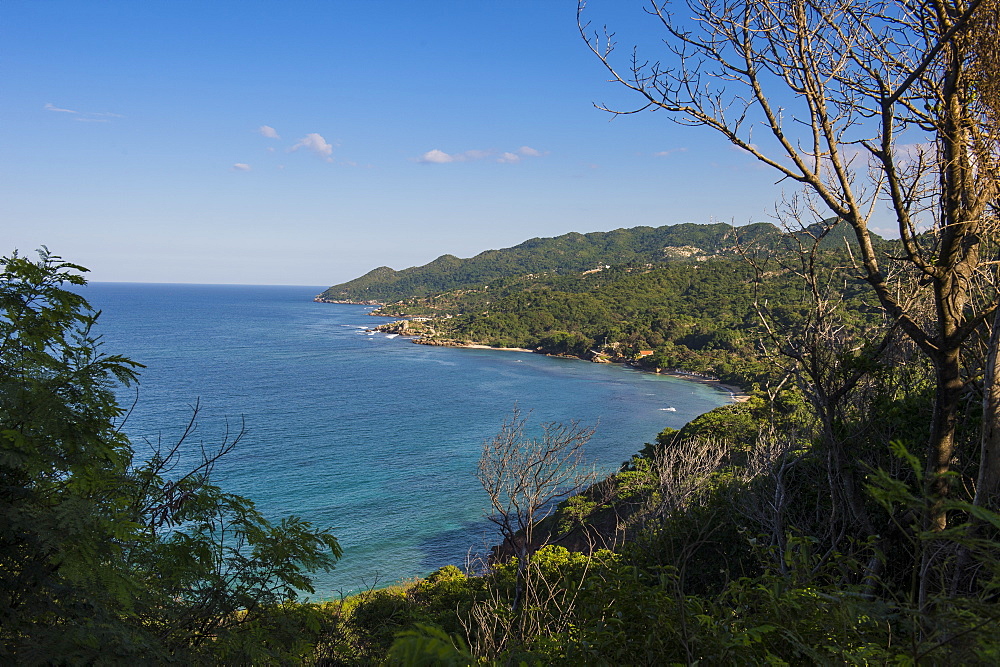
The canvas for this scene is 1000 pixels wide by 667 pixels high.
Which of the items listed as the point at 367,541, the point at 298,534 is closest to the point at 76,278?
the point at 298,534

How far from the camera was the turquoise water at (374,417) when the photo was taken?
930 inches

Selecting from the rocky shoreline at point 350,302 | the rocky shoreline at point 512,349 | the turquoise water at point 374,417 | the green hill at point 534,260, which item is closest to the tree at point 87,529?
the turquoise water at point 374,417

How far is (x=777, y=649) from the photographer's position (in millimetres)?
1654

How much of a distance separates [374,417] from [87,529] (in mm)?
38497

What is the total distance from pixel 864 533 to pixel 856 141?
2.47 metres

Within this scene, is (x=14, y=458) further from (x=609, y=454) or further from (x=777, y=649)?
(x=609, y=454)

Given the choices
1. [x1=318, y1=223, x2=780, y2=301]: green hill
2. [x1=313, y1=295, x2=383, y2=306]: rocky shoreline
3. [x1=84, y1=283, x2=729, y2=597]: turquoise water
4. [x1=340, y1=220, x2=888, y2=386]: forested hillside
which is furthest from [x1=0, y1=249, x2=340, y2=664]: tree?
[x1=313, y1=295, x2=383, y2=306]: rocky shoreline

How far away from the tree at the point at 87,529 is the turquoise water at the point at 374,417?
12.4 feet

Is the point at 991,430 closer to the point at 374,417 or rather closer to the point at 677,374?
the point at 374,417

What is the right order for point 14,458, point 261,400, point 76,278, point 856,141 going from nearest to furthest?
point 14,458, point 856,141, point 76,278, point 261,400

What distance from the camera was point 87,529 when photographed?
2.41 m

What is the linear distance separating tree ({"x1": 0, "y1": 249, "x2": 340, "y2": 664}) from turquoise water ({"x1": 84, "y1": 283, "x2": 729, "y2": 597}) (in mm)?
3794

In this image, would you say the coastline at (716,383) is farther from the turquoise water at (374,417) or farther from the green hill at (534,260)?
the green hill at (534,260)

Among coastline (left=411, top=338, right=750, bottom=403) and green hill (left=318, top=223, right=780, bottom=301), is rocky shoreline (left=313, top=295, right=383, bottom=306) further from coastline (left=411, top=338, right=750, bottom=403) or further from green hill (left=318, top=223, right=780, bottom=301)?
coastline (left=411, top=338, right=750, bottom=403)
